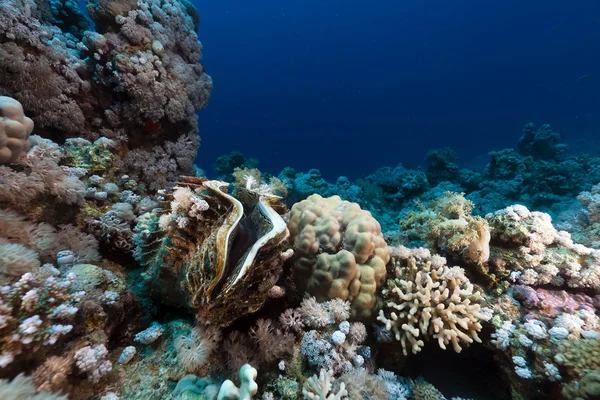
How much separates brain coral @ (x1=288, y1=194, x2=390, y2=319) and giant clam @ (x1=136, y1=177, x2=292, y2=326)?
0.49 metres

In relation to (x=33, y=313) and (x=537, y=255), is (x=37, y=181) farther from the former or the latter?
(x=537, y=255)

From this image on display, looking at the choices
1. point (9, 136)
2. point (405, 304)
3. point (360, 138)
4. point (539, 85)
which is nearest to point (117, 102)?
point (9, 136)

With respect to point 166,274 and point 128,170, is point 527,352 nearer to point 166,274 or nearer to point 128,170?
point 166,274

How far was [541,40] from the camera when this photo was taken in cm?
9044

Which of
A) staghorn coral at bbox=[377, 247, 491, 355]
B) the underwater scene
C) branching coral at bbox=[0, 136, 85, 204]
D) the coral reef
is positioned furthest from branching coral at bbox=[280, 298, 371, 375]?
the coral reef

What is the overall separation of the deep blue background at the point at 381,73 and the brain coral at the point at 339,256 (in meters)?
60.0

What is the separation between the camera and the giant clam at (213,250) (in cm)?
206

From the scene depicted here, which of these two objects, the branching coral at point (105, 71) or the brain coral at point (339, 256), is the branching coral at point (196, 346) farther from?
the branching coral at point (105, 71)

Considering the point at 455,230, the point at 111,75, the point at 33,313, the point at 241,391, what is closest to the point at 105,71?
the point at 111,75

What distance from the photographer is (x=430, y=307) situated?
9.30 feet

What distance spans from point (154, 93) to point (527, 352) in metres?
6.49

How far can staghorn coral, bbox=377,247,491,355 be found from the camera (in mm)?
2756

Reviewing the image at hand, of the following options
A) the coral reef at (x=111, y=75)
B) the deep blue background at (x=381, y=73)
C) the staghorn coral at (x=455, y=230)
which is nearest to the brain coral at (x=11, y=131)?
the coral reef at (x=111, y=75)

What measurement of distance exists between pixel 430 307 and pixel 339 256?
109 cm
